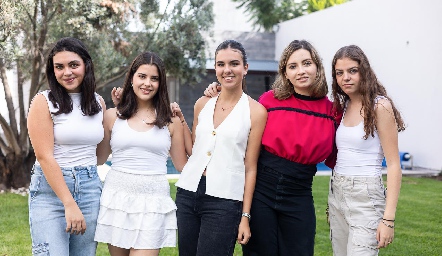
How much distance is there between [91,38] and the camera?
26.4ft

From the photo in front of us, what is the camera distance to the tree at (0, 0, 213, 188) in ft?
25.4

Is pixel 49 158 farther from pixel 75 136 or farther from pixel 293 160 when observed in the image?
pixel 293 160

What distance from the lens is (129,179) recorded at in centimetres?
295

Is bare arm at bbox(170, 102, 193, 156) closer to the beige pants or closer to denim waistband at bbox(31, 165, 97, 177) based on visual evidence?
denim waistband at bbox(31, 165, 97, 177)

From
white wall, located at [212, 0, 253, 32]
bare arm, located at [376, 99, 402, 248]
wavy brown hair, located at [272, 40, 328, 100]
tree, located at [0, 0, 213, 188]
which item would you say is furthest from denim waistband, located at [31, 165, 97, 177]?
white wall, located at [212, 0, 253, 32]

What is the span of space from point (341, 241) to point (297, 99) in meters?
0.82

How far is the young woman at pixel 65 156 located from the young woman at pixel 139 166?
0.36 feet

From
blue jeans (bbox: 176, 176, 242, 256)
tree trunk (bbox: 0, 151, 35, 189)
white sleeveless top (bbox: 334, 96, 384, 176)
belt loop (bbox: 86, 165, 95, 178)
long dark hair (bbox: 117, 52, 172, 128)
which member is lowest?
tree trunk (bbox: 0, 151, 35, 189)

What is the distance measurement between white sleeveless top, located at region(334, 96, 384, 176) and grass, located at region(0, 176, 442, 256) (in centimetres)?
235

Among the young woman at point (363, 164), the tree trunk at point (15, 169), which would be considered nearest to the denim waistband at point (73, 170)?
the young woman at point (363, 164)

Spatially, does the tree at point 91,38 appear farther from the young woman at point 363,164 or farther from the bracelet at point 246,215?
the young woman at point 363,164

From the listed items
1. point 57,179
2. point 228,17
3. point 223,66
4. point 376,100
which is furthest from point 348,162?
point 228,17

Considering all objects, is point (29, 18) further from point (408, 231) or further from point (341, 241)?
point (341, 241)

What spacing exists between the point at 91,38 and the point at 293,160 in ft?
18.6
